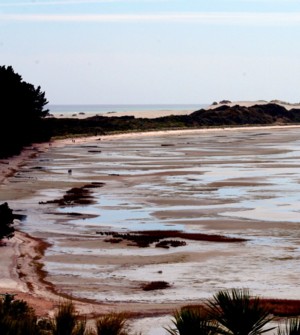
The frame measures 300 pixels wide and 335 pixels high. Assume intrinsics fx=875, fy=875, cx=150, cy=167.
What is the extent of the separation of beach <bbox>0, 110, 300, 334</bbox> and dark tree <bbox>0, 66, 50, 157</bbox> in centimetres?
716

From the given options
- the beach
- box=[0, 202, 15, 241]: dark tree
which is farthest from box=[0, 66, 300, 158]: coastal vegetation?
box=[0, 202, 15, 241]: dark tree

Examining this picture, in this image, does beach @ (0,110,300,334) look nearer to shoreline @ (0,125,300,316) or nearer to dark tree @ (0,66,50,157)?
shoreline @ (0,125,300,316)

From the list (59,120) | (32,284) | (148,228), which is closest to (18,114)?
(148,228)

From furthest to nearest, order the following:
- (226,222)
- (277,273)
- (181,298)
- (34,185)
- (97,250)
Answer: (34,185)
(226,222)
(97,250)
(277,273)
(181,298)

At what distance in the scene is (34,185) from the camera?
135 ft

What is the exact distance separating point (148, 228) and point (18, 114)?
40.1 meters

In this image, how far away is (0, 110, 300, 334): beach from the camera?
18453mm

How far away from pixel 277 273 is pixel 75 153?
157ft

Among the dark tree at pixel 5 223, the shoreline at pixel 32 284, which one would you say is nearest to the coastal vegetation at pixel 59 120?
the dark tree at pixel 5 223

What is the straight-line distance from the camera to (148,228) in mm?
Answer: 27219

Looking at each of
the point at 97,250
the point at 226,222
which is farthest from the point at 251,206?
the point at 97,250

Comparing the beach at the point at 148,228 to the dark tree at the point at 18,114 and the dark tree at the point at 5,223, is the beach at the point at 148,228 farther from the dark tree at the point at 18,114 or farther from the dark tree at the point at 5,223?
the dark tree at the point at 18,114

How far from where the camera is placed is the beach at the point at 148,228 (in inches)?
727

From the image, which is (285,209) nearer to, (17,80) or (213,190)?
(213,190)
